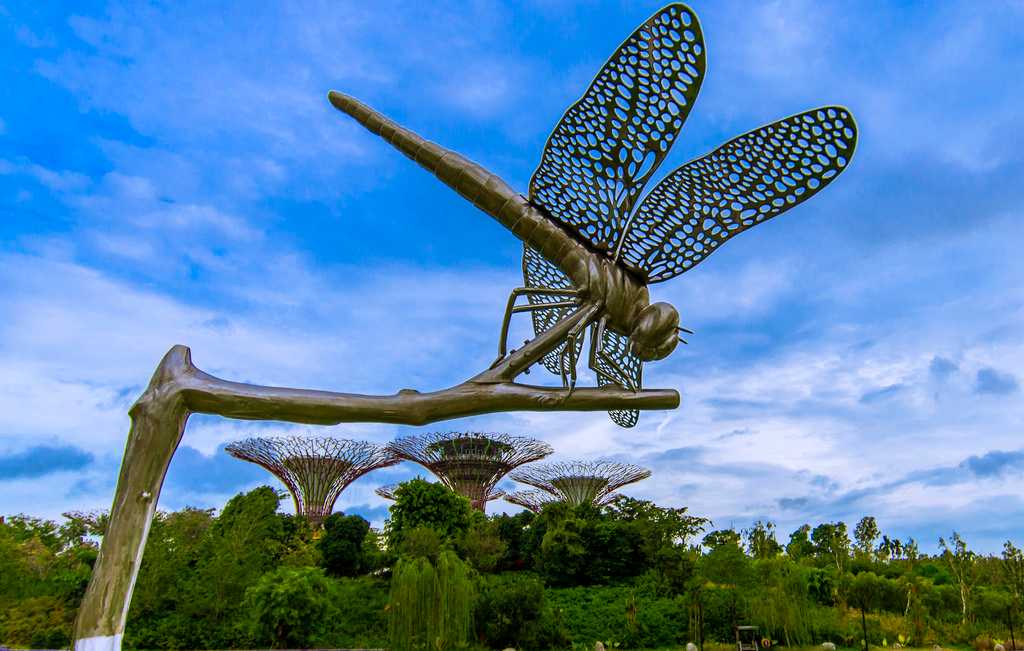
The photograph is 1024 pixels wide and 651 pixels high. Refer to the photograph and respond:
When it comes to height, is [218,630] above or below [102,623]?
below

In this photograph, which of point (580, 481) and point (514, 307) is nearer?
point (514, 307)

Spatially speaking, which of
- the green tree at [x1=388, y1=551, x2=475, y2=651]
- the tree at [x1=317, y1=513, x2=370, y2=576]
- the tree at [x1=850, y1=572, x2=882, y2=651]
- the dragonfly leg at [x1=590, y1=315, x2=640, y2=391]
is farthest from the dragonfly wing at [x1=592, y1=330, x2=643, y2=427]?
the tree at [x1=317, y1=513, x2=370, y2=576]

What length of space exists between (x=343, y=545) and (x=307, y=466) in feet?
37.2

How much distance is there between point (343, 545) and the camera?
1023 inches

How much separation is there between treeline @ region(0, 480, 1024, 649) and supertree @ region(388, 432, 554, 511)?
28.4 ft

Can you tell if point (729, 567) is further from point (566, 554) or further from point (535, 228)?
point (535, 228)

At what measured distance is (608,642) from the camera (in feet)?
58.7

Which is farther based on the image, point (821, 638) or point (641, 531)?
point (641, 531)

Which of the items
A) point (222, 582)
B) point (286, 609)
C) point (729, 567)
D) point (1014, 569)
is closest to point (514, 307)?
point (286, 609)

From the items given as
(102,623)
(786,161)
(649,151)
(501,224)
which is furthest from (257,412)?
(786,161)

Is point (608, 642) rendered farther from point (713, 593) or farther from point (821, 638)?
point (821, 638)

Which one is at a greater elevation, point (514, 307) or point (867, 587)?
point (514, 307)

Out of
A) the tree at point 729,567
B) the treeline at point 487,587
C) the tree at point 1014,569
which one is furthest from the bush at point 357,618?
the tree at point 1014,569

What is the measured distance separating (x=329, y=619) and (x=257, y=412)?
15.2 meters
